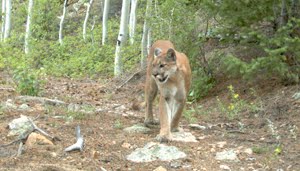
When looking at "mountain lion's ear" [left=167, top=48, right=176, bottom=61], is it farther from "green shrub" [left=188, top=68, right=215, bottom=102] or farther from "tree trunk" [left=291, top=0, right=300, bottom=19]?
"green shrub" [left=188, top=68, right=215, bottom=102]

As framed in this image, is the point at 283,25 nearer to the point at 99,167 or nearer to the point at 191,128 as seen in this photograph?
the point at 191,128

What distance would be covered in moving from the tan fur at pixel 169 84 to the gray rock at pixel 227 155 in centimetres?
89

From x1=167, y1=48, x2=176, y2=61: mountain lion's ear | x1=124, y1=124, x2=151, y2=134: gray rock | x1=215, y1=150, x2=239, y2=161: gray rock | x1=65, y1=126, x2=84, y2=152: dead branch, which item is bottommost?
x1=215, y1=150, x2=239, y2=161: gray rock

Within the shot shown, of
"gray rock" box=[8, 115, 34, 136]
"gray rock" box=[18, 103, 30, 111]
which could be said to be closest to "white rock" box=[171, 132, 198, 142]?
"gray rock" box=[8, 115, 34, 136]

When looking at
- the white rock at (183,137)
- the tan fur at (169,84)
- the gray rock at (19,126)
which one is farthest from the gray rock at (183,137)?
the gray rock at (19,126)

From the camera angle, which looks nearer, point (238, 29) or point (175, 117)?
point (175, 117)

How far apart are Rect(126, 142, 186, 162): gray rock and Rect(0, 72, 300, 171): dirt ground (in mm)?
109

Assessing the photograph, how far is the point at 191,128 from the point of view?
8.66 meters

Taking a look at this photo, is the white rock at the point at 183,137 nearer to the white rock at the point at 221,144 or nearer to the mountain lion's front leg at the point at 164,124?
the mountain lion's front leg at the point at 164,124

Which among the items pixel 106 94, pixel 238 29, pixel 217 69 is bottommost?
pixel 106 94

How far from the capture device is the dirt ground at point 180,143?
6320 millimetres

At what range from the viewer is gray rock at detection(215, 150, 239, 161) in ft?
22.3

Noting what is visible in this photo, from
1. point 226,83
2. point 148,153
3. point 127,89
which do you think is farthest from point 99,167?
point 127,89

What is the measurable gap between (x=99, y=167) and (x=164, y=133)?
1631 mm
